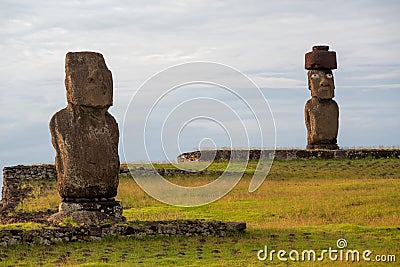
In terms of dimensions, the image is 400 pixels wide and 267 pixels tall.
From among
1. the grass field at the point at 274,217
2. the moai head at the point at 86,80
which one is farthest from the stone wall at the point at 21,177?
the moai head at the point at 86,80

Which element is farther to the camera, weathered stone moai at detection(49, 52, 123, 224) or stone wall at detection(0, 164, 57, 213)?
stone wall at detection(0, 164, 57, 213)

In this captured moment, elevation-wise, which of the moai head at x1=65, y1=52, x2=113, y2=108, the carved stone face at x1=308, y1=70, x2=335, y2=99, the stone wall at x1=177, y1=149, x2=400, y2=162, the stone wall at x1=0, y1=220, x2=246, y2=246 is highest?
the carved stone face at x1=308, y1=70, x2=335, y2=99

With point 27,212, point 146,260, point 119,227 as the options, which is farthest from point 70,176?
point 27,212

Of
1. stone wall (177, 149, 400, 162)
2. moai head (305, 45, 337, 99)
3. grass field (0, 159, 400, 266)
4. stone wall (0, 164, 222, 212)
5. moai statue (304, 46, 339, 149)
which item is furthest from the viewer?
moai head (305, 45, 337, 99)

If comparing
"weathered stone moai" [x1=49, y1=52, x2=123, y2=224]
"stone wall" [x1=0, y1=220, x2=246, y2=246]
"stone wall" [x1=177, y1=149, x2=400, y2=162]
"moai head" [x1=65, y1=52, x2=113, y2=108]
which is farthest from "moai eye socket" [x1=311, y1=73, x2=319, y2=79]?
"stone wall" [x1=0, y1=220, x2=246, y2=246]

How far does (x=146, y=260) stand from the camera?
1756cm

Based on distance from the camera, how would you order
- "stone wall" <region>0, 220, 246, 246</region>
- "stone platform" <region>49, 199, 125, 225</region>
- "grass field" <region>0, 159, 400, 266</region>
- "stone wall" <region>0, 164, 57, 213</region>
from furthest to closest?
1. "stone wall" <region>0, 164, 57, 213</region>
2. "stone platform" <region>49, 199, 125, 225</region>
3. "stone wall" <region>0, 220, 246, 246</region>
4. "grass field" <region>0, 159, 400, 266</region>

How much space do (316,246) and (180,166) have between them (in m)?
20.9

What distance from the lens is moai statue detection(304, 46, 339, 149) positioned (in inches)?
1758

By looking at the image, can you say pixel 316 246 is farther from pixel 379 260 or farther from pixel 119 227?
pixel 119 227

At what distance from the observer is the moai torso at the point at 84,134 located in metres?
22.0

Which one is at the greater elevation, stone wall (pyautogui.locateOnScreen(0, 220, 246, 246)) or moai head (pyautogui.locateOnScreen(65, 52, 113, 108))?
moai head (pyautogui.locateOnScreen(65, 52, 113, 108))

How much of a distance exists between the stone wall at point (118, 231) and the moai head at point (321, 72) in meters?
24.8

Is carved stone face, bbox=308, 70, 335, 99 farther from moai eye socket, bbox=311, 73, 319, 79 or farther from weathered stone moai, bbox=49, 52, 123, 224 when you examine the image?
weathered stone moai, bbox=49, 52, 123, 224
